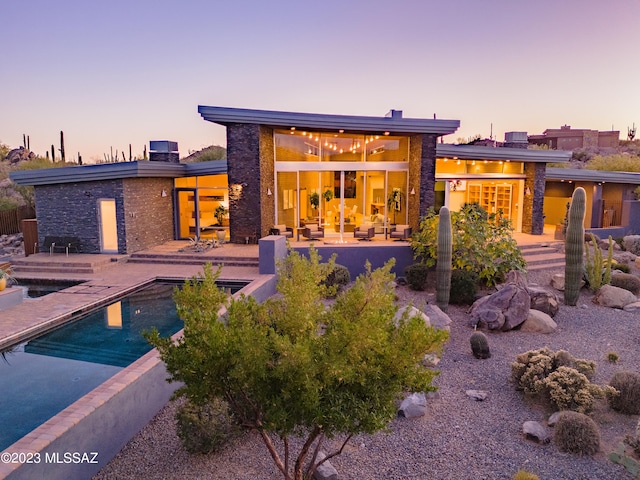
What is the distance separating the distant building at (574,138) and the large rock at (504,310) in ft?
174

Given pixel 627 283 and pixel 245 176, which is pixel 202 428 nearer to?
pixel 245 176

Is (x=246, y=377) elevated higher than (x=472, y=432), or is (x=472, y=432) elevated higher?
(x=246, y=377)

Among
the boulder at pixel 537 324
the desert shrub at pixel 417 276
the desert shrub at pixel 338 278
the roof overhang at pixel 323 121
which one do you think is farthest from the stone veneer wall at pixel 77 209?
the boulder at pixel 537 324

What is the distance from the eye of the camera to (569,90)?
31.6 metres

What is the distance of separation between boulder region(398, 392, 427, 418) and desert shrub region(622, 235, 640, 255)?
18.4 metres

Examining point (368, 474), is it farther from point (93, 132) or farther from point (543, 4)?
point (93, 132)

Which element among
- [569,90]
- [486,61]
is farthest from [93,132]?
[569,90]

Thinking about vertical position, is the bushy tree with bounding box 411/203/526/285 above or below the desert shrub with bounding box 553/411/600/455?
above

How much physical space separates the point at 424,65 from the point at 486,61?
141 inches

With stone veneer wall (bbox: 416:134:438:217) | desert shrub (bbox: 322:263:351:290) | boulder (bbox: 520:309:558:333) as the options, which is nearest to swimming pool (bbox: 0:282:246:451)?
desert shrub (bbox: 322:263:351:290)

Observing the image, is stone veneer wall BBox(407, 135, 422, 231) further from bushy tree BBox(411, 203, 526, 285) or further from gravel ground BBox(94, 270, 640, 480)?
gravel ground BBox(94, 270, 640, 480)

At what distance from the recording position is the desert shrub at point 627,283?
46.7 ft

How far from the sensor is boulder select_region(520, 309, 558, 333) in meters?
11.1

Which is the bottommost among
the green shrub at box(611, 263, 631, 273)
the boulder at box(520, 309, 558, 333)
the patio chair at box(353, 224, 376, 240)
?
the boulder at box(520, 309, 558, 333)
